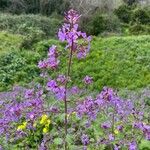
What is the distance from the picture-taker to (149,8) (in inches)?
1302

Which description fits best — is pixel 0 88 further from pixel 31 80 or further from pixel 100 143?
pixel 100 143

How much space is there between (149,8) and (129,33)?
6.32 metres

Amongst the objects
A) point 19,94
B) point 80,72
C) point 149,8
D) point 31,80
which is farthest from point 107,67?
point 149,8

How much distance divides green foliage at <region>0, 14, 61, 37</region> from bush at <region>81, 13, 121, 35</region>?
1571 mm

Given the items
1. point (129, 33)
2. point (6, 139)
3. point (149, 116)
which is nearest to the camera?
point (6, 139)

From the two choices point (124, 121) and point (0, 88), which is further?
point (0, 88)

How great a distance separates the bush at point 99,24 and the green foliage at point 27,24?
1571 millimetres

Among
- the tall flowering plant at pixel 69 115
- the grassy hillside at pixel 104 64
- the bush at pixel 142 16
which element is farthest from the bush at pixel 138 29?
the tall flowering plant at pixel 69 115

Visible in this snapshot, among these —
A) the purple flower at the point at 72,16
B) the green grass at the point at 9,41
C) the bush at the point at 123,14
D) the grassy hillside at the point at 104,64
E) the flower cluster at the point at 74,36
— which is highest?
the purple flower at the point at 72,16

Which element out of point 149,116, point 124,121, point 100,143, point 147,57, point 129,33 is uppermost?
point 100,143

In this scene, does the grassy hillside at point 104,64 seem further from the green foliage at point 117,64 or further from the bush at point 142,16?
the bush at point 142,16

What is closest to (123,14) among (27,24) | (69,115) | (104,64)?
(27,24)

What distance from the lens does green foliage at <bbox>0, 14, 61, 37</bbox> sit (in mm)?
26781

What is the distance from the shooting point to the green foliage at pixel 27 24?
2678cm
